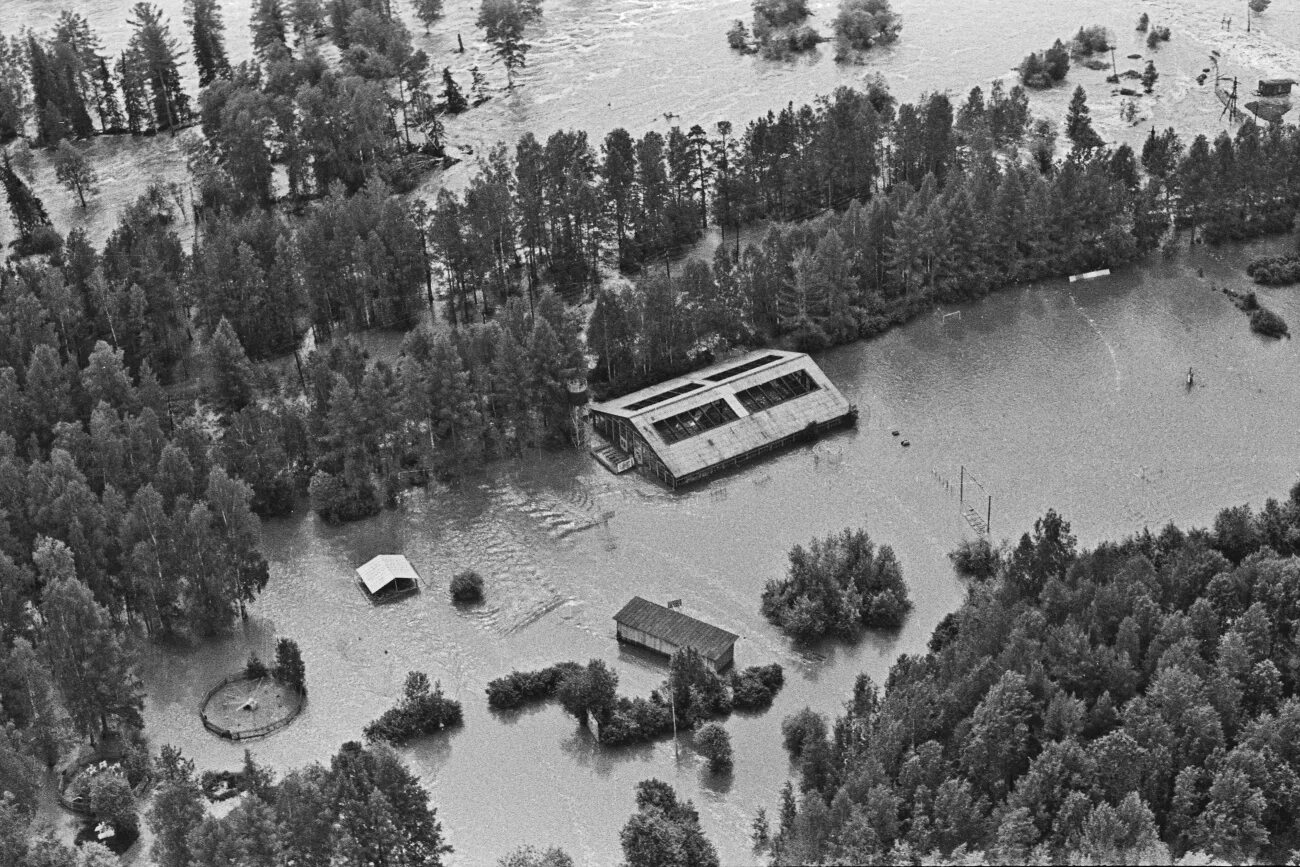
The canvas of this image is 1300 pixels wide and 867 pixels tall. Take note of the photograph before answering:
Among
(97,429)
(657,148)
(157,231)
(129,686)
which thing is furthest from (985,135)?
(129,686)

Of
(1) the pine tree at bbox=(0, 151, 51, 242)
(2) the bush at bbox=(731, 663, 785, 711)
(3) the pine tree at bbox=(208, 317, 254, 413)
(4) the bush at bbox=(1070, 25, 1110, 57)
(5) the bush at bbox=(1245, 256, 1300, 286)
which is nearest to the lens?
(2) the bush at bbox=(731, 663, 785, 711)

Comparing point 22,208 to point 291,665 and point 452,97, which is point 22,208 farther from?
point 291,665

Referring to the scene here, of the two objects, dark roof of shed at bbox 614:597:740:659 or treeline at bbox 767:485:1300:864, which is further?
dark roof of shed at bbox 614:597:740:659

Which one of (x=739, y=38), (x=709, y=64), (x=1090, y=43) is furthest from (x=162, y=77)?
(x=1090, y=43)

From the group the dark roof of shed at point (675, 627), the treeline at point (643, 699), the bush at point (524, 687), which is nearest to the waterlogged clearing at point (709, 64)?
the dark roof of shed at point (675, 627)

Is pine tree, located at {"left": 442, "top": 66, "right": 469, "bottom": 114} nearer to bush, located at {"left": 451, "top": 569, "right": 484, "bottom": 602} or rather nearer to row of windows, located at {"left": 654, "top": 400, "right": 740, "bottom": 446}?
row of windows, located at {"left": 654, "top": 400, "right": 740, "bottom": 446}

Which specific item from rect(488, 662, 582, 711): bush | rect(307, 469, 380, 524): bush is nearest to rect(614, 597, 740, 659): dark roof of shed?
rect(488, 662, 582, 711): bush

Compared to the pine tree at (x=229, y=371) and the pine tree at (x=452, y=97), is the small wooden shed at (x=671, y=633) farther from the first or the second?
the pine tree at (x=452, y=97)
